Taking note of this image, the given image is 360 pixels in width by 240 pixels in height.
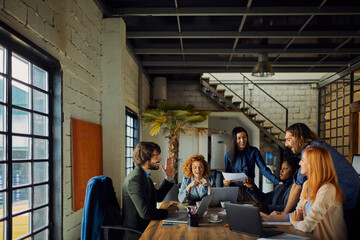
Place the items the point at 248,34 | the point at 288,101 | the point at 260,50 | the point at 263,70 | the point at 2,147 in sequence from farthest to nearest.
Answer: the point at 288,101
the point at 260,50
the point at 263,70
the point at 248,34
the point at 2,147

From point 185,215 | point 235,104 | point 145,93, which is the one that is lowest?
point 185,215

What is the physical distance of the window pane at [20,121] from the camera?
8.86 feet

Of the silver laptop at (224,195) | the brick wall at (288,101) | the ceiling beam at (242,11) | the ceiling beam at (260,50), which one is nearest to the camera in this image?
the silver laptop at (224,195)

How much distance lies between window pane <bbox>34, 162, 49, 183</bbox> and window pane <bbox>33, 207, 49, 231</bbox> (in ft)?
0.96

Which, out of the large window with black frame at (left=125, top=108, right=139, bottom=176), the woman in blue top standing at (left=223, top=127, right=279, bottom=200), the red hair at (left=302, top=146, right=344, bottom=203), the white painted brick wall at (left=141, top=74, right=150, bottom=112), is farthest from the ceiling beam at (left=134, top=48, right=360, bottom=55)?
the red hair at (left=302, top=146, right=344, bottom=203)

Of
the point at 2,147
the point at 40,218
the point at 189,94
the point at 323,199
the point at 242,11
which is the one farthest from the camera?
the point at 189,94

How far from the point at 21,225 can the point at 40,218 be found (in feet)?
1.19

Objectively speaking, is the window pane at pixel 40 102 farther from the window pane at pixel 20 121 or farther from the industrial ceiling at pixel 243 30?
the industrial ceiling at pixel 243 30

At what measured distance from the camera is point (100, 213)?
2545mm

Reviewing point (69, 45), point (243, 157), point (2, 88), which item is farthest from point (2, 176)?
point (243, 157)

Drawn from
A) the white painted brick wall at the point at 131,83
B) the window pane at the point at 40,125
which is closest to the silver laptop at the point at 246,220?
the window pane at the point at 40,125

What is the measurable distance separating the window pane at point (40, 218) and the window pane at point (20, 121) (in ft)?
2.61

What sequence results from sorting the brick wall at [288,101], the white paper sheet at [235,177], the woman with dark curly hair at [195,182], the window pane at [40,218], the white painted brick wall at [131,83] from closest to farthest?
1. the window pane at [40,218]
2. the woman with dark curly hair at [195,182]
3. the white paper sheet at [235,177]
4. the white painted brick wall at [131,83]
5. the brick wall at [288,101]

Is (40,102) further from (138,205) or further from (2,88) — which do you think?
(138,205)
